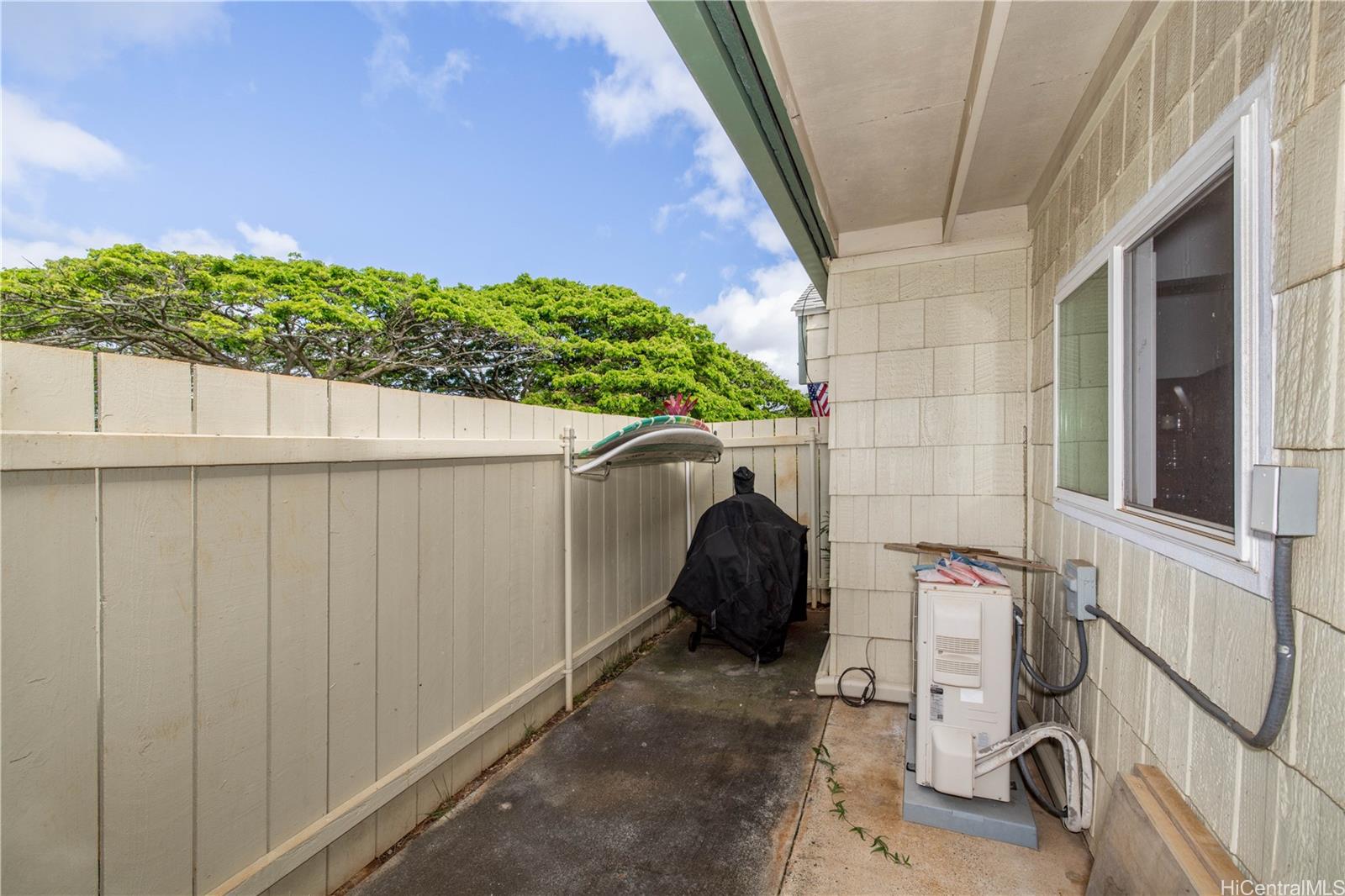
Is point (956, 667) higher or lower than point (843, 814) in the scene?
higher

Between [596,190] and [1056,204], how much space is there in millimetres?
11127

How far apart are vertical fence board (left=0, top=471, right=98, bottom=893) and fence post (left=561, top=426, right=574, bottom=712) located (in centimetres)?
195

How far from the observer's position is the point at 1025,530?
9.38 feet

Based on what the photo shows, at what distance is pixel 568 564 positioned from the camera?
3029mm

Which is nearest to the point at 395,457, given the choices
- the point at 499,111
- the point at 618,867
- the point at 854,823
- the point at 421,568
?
the point at 421,568

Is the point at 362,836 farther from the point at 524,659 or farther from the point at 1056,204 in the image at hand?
the point at 1056,204

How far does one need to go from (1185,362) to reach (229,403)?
2608 mm

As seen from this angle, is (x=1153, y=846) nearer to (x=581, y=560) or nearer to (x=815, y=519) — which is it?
(x=581, y=560)

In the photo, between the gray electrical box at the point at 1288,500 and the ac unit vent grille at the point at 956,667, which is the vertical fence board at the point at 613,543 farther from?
the gray electrical box at the point at 1288,500

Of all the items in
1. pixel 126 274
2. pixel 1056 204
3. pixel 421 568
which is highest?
pixel 126 274

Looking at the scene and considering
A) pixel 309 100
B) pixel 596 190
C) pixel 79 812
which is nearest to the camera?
pixel 79 812

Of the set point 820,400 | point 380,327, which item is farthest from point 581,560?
point 380,327

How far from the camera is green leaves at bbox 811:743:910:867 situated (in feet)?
6.16

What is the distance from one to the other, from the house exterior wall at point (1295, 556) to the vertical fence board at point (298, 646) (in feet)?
7.71
